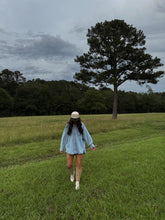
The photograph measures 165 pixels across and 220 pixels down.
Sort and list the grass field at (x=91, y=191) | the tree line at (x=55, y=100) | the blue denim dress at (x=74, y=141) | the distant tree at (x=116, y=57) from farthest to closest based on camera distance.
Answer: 1. the tree line at (x=55, y=100)
2. the distant tree at (x=116, y=57)
3. the blue denim dress at (x=74, y=141)
4. the grass field at (x=91, y=191)

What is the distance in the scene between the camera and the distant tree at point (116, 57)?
21.9 m

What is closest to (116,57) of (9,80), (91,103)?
(91,103)

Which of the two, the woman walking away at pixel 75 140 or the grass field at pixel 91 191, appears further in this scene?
the woman walking away at pixel 75 140

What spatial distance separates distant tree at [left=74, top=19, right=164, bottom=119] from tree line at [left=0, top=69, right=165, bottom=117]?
35634 mm

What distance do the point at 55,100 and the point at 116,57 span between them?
165 ft

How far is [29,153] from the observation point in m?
7.27

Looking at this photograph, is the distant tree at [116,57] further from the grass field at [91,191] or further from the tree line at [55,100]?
the tree line at [55,100]

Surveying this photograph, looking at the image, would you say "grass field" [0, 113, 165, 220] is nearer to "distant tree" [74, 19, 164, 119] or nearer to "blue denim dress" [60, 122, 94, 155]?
"blue denim dress" [60, 122, 94, 155]

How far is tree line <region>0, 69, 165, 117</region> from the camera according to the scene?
208 ft

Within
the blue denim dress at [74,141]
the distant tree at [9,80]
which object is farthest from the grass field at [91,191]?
the distant tree at [9,80]

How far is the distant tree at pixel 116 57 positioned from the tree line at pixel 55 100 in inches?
1403

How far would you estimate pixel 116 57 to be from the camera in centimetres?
2311

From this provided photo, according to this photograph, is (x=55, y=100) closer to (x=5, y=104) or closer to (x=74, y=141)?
(x=5, y=104)

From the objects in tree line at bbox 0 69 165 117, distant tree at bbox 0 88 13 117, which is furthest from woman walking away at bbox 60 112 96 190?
distant tree at bbox 0 88 13 117
